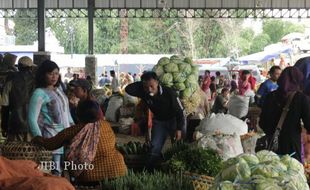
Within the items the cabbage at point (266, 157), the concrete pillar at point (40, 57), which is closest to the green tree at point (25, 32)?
the concrete pillar at point (40, 57)

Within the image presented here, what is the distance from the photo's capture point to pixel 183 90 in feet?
28.8

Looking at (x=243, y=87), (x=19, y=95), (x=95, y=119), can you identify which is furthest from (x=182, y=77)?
(x=243, y=87)

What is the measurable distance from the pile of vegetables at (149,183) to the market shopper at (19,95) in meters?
3.55

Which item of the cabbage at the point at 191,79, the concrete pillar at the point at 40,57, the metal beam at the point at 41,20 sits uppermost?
the metal beam at the point at 41,20

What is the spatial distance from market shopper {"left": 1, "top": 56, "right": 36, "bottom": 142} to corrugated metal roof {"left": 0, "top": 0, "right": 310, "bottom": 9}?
56.4 feet

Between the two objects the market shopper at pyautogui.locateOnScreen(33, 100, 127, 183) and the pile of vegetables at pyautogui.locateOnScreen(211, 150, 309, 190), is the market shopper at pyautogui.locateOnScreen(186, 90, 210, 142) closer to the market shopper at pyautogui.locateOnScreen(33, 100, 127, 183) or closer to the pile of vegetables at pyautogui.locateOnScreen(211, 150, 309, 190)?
the market shopper at pyautogui.locateOnScreen(33, 100, 127, 183)

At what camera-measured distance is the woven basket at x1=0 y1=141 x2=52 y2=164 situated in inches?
190

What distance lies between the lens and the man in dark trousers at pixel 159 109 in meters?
7.12

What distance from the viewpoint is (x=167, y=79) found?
8555 millimetres

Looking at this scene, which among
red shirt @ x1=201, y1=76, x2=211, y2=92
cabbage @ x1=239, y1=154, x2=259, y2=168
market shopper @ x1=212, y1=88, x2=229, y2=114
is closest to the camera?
cabbage @ x1=239, y1=154, x2=259, y2=168

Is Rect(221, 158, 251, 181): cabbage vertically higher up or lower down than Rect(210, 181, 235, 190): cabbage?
higher up

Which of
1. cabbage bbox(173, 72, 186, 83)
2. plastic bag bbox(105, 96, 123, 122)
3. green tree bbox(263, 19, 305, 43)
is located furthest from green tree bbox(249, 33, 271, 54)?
cabbage bbox(173, 72, 186, 83)

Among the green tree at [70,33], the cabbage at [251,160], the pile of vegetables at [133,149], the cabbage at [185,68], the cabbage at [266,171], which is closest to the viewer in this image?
the cabbage at [266,171]

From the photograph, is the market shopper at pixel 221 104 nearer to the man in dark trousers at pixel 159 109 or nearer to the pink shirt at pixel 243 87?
the pink shirt at pixel 243 87
